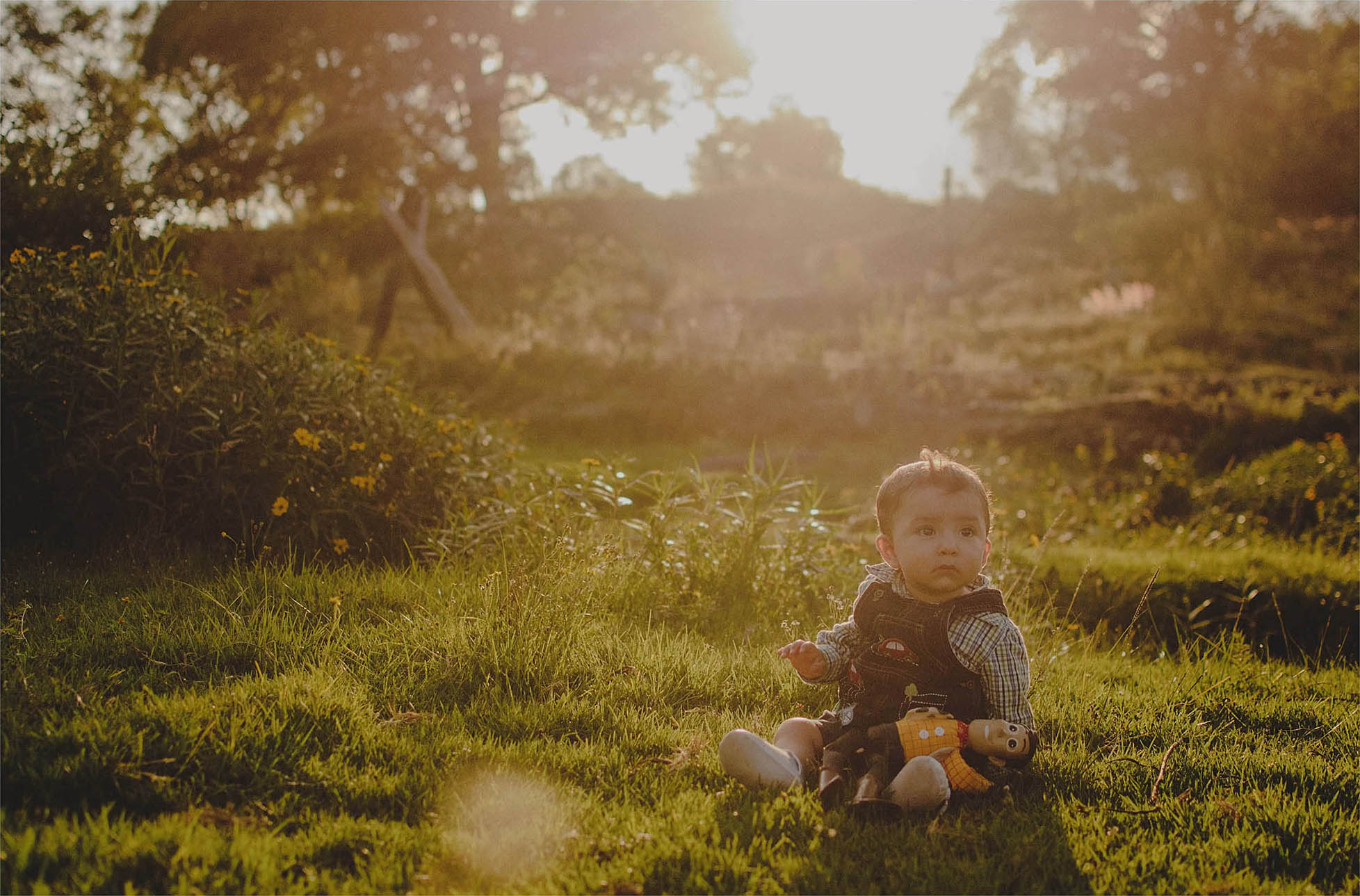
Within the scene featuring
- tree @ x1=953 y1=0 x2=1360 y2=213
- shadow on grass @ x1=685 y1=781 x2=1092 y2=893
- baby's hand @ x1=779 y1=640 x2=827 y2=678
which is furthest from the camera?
tree @ x1=953 y1=0 x2=1360 y2=213

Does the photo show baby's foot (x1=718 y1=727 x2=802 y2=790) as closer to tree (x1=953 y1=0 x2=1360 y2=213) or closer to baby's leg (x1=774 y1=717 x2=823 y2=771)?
baby's leg (x1=774 y1=717 x2=823 y2=771)

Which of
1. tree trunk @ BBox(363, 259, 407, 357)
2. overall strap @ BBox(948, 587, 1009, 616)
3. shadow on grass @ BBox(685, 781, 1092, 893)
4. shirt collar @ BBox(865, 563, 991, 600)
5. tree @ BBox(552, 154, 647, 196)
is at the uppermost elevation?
tree @ BBox(552, 154, 647, 196)

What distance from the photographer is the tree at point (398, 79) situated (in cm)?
1342

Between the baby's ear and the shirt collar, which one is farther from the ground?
the baby's ear

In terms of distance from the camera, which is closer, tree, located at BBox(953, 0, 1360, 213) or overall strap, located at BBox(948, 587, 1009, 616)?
overall strap, located at BBox(948, 587, 1009, 616)

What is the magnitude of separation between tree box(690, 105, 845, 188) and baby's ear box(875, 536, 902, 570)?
45.9 metres

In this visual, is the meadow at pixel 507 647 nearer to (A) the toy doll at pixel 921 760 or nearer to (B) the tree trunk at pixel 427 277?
(A) the toy doll at pixel 921 760

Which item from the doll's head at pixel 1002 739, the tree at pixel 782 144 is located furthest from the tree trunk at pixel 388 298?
the tree at pixel 782 144

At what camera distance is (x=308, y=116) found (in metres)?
15.3

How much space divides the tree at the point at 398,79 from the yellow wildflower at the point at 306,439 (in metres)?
10.6

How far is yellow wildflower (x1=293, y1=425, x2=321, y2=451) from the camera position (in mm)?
4227

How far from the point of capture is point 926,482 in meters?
2.55

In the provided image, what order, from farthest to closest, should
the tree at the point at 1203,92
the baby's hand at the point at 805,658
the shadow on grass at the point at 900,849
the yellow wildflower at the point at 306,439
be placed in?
1. the tree at the point at 1203,92
2. the yellow wildflower at the point at 306,439
3. the baby's hand at the point at 805,658
4. the shadow on grass at the point at 900,849

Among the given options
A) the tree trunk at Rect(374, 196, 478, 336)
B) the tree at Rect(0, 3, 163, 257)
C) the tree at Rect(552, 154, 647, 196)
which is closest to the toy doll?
the tree at Rect(0, 3, 163, 257)
